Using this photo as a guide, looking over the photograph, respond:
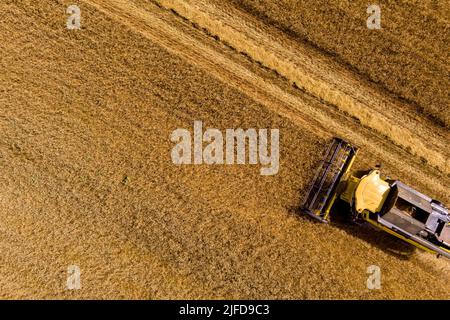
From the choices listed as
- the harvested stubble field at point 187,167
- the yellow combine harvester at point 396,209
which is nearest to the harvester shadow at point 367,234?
the harvested stubble field at point 187,167

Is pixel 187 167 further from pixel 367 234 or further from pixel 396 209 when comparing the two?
pixel 396 209

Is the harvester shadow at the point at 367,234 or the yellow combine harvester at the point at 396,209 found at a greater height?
the yellow combine harvester at the point at 396,209

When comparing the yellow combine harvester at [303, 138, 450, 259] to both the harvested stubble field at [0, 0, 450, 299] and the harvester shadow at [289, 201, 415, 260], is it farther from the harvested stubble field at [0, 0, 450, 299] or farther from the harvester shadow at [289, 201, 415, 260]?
the harvested stubble field at [0, 0, 450, 299]

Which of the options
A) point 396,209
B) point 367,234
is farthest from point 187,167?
point 396,209

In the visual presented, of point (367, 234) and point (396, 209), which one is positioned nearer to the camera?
point (396, 209)

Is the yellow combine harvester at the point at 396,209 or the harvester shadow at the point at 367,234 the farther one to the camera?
the harvester shadow at the point at 367,234

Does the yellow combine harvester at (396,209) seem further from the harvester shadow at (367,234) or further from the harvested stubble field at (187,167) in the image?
the harvested stubble field at (187,167)
